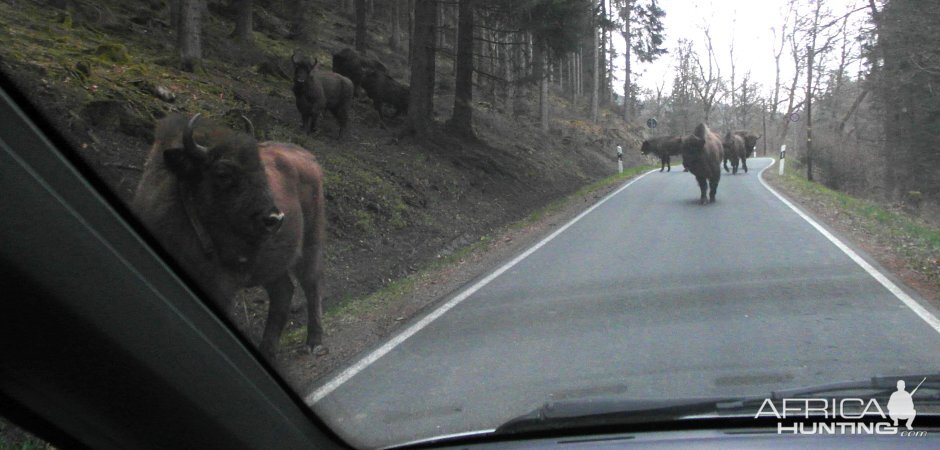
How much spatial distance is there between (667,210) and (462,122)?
7.04 metres

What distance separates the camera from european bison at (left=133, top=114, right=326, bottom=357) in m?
4.64

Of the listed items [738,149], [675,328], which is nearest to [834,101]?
[738,149]

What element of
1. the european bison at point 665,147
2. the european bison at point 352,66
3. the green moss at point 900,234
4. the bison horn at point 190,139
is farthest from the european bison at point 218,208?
the european bison at point 665,147

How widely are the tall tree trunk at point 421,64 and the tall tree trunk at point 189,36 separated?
5697 millimetres

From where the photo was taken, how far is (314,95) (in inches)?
588

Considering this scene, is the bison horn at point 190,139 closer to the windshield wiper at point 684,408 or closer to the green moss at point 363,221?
the windshield wiper at point 684,408

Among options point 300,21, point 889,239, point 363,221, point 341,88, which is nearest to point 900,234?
point 889,239

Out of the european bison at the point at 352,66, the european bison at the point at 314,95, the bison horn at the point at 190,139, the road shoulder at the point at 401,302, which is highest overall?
the european bison at the point at 352,66

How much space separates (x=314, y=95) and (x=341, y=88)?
5.53 feet

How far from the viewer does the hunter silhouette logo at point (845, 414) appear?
2896 mm

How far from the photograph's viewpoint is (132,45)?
45.3ft

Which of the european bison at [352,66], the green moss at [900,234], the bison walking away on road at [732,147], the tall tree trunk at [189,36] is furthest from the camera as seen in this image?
the bison walking away on road at [732,147]

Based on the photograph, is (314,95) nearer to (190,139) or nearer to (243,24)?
(243,24)

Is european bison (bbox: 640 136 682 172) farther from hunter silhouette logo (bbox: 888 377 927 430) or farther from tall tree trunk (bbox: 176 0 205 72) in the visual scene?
hunter silhouette logo (bbox: 888 377 927 430)
